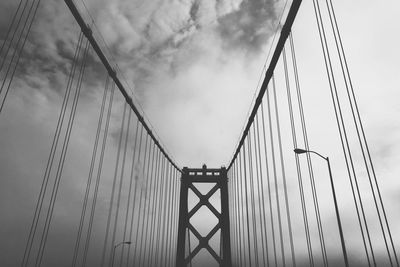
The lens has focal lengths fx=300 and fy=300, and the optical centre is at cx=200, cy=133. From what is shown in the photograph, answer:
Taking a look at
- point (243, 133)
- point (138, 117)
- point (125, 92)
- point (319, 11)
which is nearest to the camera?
point (319, 11)

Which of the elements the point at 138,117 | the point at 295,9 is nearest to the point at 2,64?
the point at 295,9

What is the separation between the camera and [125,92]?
35.6 ft

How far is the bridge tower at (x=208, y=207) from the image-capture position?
15.1 metres

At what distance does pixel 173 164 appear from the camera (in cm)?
1823

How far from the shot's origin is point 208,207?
1727cm

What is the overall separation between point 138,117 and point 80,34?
18.7 feet

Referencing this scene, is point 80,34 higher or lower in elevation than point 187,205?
higher

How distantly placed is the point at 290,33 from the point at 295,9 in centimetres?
102

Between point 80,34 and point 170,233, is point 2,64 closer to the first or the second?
point 80,34

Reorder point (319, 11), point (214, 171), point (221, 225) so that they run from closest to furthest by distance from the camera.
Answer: point (319, 11), point (221, 225), point (214, 171)

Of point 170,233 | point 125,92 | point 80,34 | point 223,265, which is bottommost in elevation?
point 223,265

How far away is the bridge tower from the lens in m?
15.1

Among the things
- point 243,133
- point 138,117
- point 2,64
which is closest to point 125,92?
point 138,117

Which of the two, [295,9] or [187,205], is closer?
[295,9]
